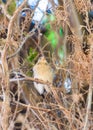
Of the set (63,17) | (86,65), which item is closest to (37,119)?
(86,65)

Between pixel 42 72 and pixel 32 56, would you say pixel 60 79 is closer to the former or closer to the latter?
pixel 42 72

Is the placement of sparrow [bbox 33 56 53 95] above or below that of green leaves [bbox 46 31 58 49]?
→ below

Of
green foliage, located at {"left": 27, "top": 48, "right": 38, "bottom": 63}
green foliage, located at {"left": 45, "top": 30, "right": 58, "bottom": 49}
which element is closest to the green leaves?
green foliage, located at {"left": 45, "top": 30, "right": 58, "bottom": 49}

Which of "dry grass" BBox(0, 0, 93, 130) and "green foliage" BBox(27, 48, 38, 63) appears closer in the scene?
"dry grass" BBox(0, 0, 93, 130)

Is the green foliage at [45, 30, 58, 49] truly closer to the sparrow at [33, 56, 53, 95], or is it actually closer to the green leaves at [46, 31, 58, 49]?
the green leaves at [46, 31, 58, 49]

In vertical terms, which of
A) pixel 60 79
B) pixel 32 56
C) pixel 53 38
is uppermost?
pixel 53 38

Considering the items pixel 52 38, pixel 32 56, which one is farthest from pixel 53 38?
pixel 32 56

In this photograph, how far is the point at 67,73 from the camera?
259 centimetres

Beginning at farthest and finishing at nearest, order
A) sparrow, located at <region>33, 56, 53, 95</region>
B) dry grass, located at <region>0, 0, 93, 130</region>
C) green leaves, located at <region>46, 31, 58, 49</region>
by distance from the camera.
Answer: green leaves, located at <region>46, 31, 58, 49</region>, sparrow, located at <region>33, 56, 53, 95</region>, dry grass, located at <region>0, 0, 93, 130</region>

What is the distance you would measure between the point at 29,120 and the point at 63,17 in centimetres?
87

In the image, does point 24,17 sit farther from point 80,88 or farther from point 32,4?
point 80,88

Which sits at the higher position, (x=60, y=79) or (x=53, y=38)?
(x=53, y=38)

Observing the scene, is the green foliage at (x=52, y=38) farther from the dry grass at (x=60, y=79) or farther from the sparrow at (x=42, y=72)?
the sparrow at (x=42, y=72)

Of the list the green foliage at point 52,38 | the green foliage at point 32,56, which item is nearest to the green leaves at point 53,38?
the green foliage at point 52,38
